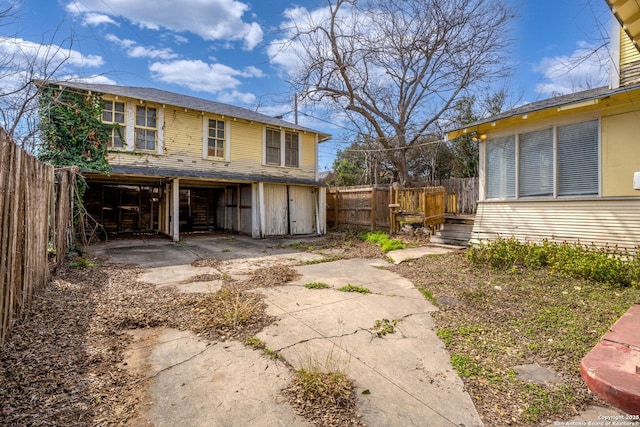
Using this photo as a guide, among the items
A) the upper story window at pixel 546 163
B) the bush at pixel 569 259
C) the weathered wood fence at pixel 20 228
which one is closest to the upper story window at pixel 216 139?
the weathered wood fence at pixel 20 228

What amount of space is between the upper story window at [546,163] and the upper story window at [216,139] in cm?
864

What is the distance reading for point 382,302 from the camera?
4.18 m

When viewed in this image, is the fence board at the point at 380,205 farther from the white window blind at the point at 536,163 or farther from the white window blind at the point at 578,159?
the white window blind at the point at 578,159

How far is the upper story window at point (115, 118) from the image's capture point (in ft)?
29.7

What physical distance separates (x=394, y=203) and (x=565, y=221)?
5318 millimetres

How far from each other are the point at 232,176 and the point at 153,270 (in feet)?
18.1

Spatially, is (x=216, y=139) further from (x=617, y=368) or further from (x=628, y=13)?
(x=617, y=368)

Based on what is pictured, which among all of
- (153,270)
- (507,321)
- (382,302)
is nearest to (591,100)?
(507,321)

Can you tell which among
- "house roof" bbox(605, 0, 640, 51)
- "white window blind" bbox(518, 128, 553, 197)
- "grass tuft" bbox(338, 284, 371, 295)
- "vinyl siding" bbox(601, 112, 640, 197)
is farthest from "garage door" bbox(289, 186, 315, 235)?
"house roof" bbox(605, 0, 640, 51)

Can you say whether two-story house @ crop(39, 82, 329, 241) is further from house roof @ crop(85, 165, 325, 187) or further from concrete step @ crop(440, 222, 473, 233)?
concrete step @ crop(440, 222, 473, 233)

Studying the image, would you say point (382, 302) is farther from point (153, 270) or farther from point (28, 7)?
point (28, 7)

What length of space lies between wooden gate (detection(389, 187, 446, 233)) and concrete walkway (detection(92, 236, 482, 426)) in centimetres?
496

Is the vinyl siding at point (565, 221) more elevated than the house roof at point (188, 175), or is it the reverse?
the house roof at point (188, 175)

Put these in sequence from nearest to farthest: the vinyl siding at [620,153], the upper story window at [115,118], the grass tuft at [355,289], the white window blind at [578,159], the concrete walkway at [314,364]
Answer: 1. the concrete walkway at [314,364]
2. the grass tuft at [355,289]
3. the vinyl siding at [620,153]
4. the white window blind at [578,159]
5. the upper story window at [115,118]
